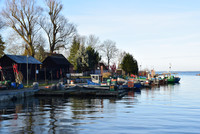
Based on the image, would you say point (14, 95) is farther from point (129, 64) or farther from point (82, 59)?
point (129, 64)

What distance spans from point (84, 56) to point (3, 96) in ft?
172

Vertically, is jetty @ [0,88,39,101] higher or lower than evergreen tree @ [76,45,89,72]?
lower

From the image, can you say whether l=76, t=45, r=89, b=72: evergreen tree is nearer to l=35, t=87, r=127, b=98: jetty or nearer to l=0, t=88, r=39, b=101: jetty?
l=35, t=87, r=127, b=98: jetty

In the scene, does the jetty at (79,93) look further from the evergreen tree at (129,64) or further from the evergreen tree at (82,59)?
the evergreen tree at (129,64)

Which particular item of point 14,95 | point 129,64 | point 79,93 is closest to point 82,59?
point 129,64

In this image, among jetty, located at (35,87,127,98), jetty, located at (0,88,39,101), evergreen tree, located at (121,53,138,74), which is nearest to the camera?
jetty, located at (0,88,39,101)

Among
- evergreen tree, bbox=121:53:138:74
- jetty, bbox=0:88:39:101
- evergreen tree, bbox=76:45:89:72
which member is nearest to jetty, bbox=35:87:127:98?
jetty, bbox=0:88:39:101

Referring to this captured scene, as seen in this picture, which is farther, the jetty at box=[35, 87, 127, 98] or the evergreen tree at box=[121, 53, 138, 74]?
the evergreen tree at box=[121, 53, 138, 74]

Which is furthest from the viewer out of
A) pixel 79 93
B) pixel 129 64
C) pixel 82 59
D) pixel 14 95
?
pixel 129 64

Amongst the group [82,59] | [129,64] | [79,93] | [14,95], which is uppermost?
[82,59]

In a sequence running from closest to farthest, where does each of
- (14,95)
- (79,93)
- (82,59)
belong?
1. (14,95)
2. (79,93)
3. (82,59)

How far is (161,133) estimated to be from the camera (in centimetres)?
1650

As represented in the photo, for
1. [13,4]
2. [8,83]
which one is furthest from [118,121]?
[13,4]

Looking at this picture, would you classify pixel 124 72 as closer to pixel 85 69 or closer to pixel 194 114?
pixel 85 69
